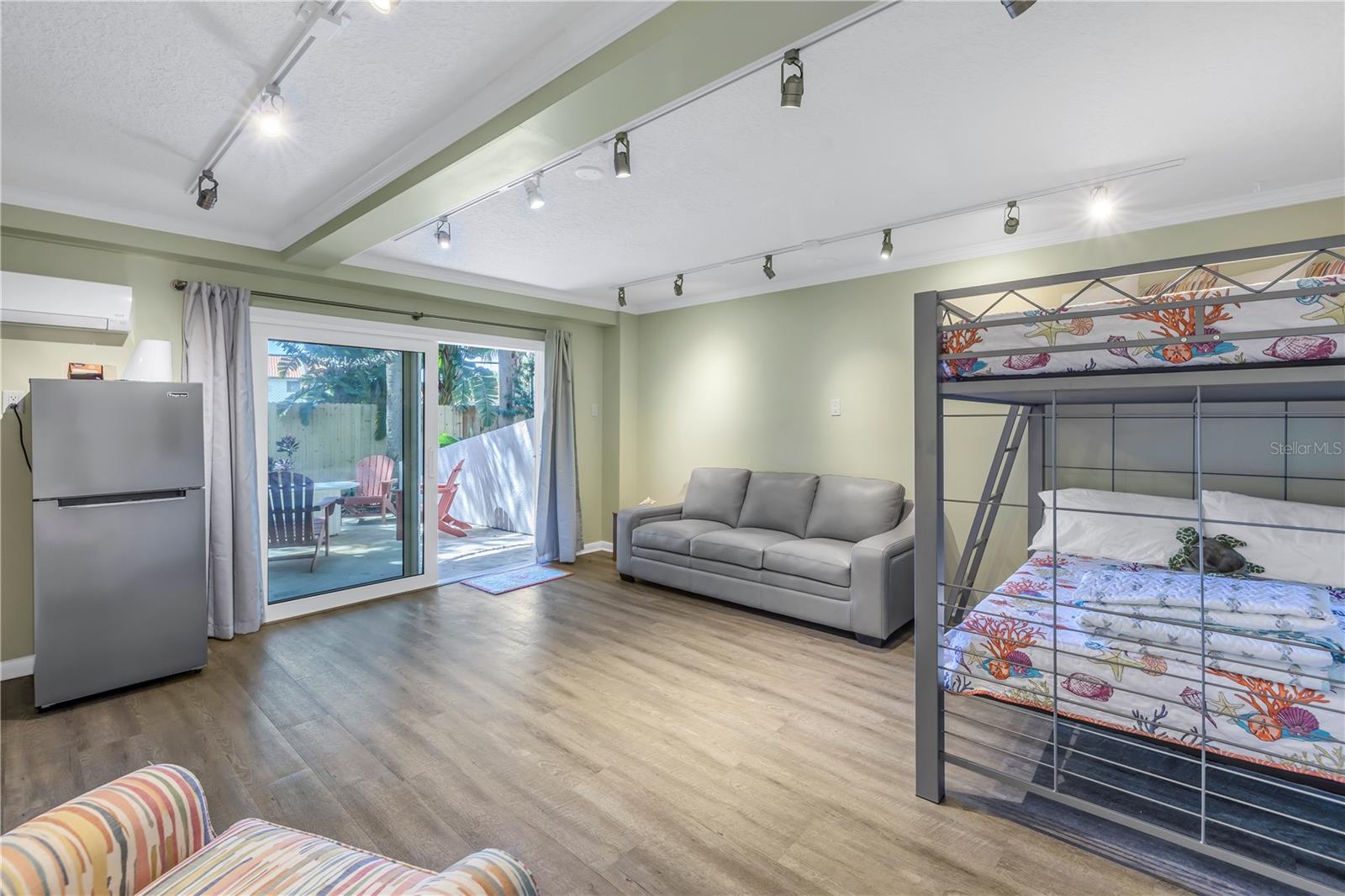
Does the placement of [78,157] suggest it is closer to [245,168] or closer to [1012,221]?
[245,168]

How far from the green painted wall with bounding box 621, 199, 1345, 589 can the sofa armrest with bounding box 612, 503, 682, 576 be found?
639 millimetres

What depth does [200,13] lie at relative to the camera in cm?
177

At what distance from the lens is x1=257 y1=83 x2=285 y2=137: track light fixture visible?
81.3 inches

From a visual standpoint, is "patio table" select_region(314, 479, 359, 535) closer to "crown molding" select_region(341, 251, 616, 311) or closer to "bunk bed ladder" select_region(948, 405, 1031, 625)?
"crown molding" select_region(341, 251, 616, 311)

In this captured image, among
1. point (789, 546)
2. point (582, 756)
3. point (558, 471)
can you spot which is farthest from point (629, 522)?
point (582, 756)

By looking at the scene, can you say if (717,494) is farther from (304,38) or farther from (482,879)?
(482,879)

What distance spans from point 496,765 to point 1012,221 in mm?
3600

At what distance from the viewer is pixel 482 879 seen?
110 cm

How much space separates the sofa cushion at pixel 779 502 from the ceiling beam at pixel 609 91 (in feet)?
10.3

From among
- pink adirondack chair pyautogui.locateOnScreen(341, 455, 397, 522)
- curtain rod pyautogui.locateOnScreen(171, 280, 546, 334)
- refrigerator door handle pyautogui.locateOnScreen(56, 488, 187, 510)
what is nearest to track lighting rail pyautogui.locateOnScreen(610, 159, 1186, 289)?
curtain rod pyautogui.locateOnScreen(171, 280, 546, 334)

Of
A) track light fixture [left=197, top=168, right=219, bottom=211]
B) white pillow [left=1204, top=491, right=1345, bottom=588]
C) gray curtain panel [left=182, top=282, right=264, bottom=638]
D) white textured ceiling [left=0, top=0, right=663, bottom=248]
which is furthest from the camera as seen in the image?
gray curtain panel [left=182, top=282, right=264, bottom=638]

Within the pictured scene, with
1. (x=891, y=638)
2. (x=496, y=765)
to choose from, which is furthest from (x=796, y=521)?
(x=496, y=765)


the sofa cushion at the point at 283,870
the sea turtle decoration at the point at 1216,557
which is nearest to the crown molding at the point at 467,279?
the sofa cushion at the point at 283,870

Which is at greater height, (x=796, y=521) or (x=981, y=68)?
(x=981, y=68)
